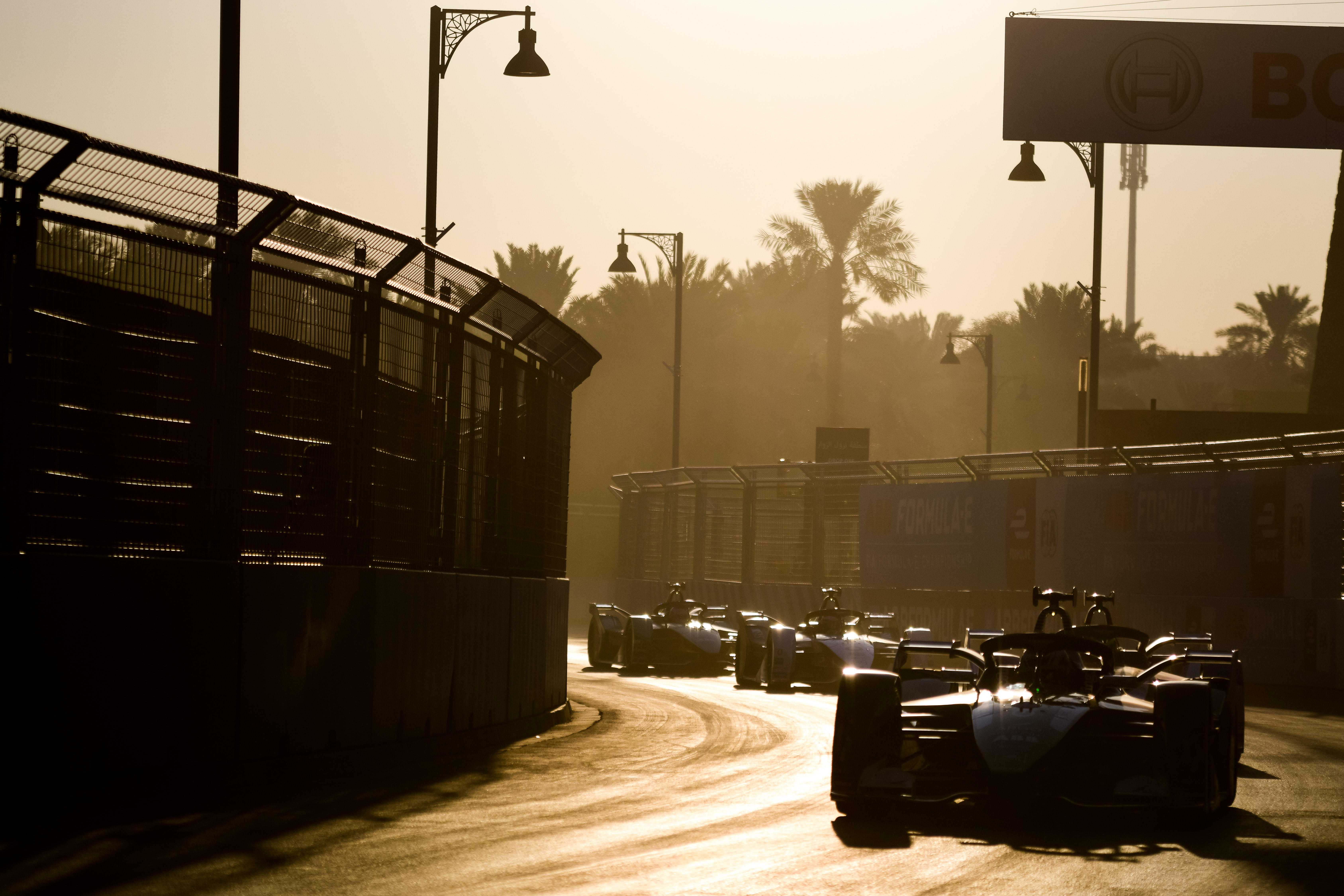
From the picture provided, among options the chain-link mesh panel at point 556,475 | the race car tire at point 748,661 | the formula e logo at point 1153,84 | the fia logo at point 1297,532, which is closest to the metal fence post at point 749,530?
the formula e logo at point 1153,84

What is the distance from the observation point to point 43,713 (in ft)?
25.5

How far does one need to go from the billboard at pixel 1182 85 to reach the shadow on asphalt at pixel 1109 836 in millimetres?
21711

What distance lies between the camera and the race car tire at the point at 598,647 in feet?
75.2

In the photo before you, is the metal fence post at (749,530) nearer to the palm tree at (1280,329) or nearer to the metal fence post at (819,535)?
the metal fence post at (819,535)

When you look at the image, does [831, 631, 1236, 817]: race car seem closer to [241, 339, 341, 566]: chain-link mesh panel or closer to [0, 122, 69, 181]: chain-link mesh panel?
[241, 339, 341, 566]: chain-link mesh panel

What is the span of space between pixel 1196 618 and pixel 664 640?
6830 mm

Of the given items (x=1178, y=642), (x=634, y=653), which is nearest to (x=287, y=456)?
(x=1178, y=642)

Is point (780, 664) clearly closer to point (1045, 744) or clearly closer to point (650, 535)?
point (1045, 744)

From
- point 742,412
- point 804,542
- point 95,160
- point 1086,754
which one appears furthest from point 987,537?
point 742,412

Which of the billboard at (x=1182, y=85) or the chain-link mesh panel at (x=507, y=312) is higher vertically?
the billboard at (x=1182, y=85)

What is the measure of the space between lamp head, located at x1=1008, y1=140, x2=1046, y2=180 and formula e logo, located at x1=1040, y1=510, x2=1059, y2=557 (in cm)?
649

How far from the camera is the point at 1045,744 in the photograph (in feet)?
27.1

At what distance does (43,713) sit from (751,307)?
59.9m

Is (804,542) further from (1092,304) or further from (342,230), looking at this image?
(342,230)
